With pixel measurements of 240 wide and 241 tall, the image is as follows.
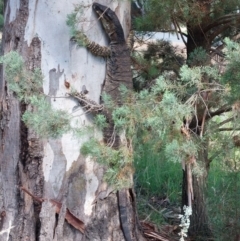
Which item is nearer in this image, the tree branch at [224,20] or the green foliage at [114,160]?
the green foliage at [114,160]

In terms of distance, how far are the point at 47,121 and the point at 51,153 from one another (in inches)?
27.1

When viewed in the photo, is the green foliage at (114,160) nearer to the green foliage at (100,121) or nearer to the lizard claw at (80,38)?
the green foliage at (100,121)

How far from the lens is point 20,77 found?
3283mm

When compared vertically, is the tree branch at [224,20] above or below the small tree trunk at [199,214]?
above

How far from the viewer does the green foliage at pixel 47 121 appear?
3.10 metres

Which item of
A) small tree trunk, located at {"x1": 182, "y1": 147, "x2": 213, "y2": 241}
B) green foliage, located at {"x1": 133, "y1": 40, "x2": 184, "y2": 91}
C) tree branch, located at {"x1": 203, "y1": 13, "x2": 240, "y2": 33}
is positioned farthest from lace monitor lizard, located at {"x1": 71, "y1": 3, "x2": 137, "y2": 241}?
small tree trunk, located at {"x1": 182, "y1": 147, "x2": 213, "y2": 241}

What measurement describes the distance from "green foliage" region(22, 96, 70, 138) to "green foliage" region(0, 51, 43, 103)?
123 mm

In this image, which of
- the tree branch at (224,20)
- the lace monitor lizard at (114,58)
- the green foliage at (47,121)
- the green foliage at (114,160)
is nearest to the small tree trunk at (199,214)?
the lace monitor lizard at (114,58)

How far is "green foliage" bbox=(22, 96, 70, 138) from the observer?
3.10 m

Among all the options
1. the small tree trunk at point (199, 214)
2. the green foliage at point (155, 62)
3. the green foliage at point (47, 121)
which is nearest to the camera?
the green foliage at point (47, 121)

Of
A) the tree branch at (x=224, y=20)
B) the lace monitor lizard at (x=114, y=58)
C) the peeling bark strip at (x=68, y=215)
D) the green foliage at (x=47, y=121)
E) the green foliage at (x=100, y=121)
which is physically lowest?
the peeling bark strip at (x=68, y=215)

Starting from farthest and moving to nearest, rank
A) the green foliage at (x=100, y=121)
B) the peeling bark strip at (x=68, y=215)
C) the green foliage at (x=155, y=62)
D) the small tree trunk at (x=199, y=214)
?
the small tree trunk at (x=199, y=214)
the green foliage at (x=155, y=62)
the peeling bark strip at (x=68, y=215)
the green foliage at (x=100, y=121)

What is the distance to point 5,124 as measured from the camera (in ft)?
12.7

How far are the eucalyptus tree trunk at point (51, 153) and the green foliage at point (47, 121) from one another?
1.66 feet
